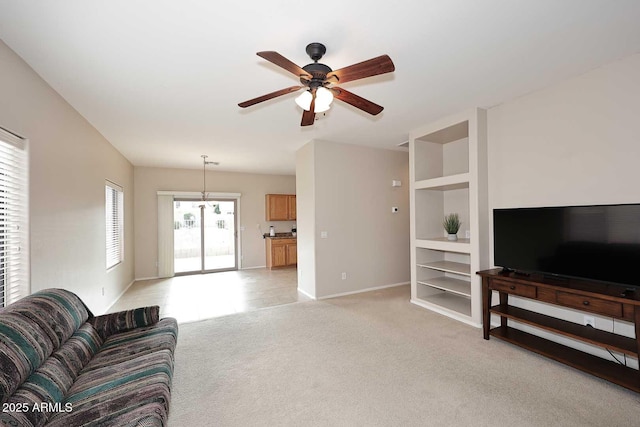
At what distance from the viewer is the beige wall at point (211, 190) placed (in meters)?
6.45

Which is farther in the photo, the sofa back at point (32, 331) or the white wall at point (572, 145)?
the white wall at point (572, 145)

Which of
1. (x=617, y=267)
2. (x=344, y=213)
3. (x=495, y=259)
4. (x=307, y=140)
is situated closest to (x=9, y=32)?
(x=307, y=140)

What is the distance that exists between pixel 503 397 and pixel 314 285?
289 centimetres

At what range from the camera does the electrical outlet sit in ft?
8.23

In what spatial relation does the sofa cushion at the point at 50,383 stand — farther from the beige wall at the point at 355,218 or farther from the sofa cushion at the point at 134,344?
the beige wall at the point at 355,218

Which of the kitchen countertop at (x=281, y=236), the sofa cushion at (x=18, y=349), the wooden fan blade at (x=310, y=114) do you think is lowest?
the sofa cushion at (x=18, y=349)

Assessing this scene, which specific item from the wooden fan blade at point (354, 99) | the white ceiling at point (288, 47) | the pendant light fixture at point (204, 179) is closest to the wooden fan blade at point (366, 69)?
the wooden fan blade at point (354, 99)

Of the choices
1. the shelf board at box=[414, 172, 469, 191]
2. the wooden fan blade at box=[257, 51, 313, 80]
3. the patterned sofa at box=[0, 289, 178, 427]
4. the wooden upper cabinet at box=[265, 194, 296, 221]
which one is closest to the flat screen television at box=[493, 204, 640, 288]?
the shelf board at box=[414, 172, 469, 191]

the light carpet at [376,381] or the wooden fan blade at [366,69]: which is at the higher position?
the wooden fan blade at [366,69]

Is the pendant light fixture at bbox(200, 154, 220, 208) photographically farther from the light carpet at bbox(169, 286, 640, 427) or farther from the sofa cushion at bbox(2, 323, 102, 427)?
the sofa cushion at bbox(2, 323, 102, 427)

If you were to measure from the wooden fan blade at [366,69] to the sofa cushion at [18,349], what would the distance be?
2328 millimetres

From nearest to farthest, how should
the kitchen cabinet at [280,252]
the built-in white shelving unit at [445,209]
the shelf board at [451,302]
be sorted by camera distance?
the built-in white shelving unit at [445,209] → the shelf board at [451,302] → the kitchen cabinet at [280,252]

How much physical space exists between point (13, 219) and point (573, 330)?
4.83 m

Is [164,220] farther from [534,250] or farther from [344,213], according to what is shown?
[534,250]
